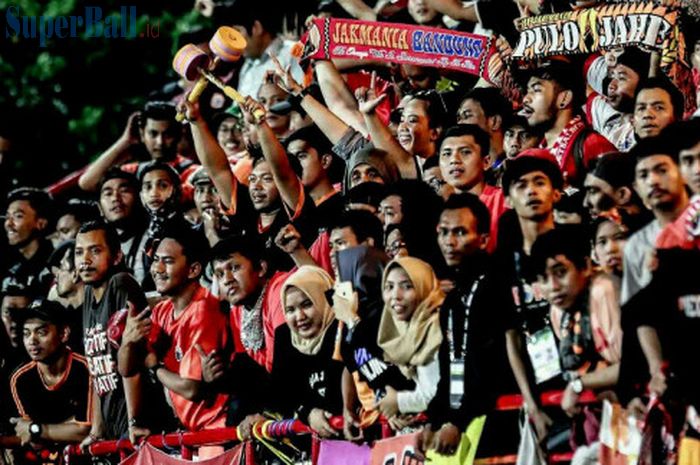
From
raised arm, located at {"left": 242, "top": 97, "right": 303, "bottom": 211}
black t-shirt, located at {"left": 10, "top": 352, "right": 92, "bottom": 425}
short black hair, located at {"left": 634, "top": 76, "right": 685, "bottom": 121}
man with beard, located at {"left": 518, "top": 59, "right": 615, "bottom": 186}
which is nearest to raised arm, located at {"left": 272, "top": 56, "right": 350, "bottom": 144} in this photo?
raised arm, located at {"left": 242, "top": 97, "right": 303, "bottom": 211}

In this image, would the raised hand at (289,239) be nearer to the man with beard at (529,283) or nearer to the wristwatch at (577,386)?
the man with beard at (529,283)

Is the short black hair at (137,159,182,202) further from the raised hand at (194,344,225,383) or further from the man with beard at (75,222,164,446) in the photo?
the raised hand at (194,344,225,383)

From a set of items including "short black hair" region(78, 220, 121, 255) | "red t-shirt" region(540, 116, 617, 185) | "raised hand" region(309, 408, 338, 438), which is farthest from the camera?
"short black hair" region(78, 220, 121, 255)

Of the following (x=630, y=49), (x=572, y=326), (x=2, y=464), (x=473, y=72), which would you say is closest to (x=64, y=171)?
(x=2, y=464)

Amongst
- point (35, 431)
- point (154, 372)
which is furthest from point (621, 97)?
point (35, 431)

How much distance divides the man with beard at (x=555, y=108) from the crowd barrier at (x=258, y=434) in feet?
6.04

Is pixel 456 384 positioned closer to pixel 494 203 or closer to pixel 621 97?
pixel 494 203

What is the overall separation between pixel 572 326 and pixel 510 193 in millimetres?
952

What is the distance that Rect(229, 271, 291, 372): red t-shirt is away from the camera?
1059cm

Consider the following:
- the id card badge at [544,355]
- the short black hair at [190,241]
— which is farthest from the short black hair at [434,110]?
the id card badge at [544,355]

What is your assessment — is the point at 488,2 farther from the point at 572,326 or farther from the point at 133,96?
the point at 133,96

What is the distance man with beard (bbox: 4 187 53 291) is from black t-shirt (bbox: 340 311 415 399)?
5191 mm

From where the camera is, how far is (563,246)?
840cm

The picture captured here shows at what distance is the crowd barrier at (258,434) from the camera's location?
8406 mm
